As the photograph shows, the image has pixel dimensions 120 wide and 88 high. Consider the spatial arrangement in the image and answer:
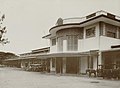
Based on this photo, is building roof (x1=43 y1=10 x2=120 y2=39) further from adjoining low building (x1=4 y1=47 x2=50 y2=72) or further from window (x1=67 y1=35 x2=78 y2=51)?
adjoining low building (x1=4 y1=47 x2=50 y2=72)

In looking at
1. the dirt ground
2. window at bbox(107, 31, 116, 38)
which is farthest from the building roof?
the dirt ground

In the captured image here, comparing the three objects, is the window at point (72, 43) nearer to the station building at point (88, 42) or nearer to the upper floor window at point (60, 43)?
the station building at point (88, 42)

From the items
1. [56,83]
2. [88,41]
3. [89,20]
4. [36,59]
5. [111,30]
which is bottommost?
[56,83]

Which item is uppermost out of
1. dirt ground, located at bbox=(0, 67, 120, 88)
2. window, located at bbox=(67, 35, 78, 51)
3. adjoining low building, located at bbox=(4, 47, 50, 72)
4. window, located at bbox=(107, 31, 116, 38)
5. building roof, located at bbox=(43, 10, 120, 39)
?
building roof, located at bbox=(43, 10, 120, 39)

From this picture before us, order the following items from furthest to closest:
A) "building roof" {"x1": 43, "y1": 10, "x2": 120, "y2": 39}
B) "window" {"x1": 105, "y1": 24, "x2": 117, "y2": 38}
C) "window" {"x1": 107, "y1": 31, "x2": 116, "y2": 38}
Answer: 1. "window" {"x1": 107, "y1": 31, "x2": 116, "y2": 38}
2. "window" {"x1": 105, "y1": 24, "x2": 117, "y2": 38}
3. "building roof" {"x1": 43, "y1": 10, "x2": 120, "y2": 39}

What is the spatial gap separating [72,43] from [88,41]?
8.41 ft

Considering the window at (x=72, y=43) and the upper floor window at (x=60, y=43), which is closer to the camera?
the window at (x=72, y=43)

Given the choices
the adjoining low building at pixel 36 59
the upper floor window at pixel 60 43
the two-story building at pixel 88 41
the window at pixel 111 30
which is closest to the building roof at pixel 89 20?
the two-story building at pixel 88 41

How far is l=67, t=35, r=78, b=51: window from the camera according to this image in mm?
27908

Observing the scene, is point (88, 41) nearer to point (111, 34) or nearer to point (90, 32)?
point (90, 32)

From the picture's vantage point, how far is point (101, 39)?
80.5 ft

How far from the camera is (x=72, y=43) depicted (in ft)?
91.9

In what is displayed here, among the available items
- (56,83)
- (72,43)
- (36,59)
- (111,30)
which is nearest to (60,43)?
(72,43)

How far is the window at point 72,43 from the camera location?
91.6 feet
